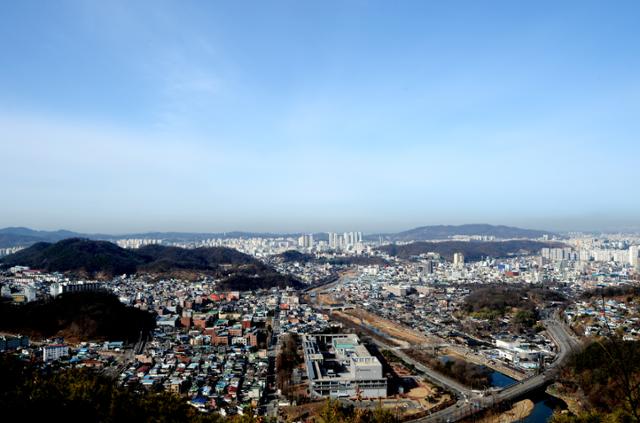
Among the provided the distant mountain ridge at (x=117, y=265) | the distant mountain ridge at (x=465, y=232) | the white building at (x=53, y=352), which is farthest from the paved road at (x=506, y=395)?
the distant mountain ridge at (x=465, y=232)

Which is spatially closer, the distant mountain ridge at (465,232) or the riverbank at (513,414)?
the riverbank at (513,414)

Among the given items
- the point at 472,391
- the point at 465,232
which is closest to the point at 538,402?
the point at 472,391

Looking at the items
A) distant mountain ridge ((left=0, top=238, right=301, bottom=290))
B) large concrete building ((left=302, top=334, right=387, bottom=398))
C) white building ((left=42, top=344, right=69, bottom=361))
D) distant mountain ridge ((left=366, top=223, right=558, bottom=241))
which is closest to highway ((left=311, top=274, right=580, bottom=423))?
large concrete building ((left=302, top=334, right=387, bottom=398))

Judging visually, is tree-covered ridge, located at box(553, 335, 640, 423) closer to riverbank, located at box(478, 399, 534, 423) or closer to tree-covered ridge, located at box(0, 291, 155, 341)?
riverbank, located at box(478, 399, 534, 423)

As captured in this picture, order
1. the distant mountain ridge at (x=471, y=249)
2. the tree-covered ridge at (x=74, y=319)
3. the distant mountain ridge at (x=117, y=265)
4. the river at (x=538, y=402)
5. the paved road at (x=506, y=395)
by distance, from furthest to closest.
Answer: the distant mountain ridge at (x=471, y=249)
the distant mountain ridge at (x=117, y=265)
the tree-covered ridge at (x=74, y=319)
the river at (x=538, y=402)
the paved road at (x=506, y=395)

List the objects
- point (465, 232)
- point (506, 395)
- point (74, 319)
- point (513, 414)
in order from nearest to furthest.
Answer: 1. point (513, 414)
2. point (506, 395)
3. point (74, 319)
4. point (465, 232)

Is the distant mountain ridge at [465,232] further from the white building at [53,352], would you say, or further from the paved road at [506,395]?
the white building at [53,352]

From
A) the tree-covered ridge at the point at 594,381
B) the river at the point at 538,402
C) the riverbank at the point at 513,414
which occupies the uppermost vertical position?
the tree-covered ridge at the point at 594,381

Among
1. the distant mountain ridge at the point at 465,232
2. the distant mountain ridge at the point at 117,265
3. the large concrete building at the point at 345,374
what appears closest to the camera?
the large concrete building at the point at 345,374

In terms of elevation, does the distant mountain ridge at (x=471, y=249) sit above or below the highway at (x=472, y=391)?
above

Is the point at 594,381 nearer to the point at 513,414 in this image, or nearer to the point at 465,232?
the point at 513,414

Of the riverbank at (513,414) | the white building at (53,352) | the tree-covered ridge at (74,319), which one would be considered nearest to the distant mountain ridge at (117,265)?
the tree-covered ridge at (74,319)
